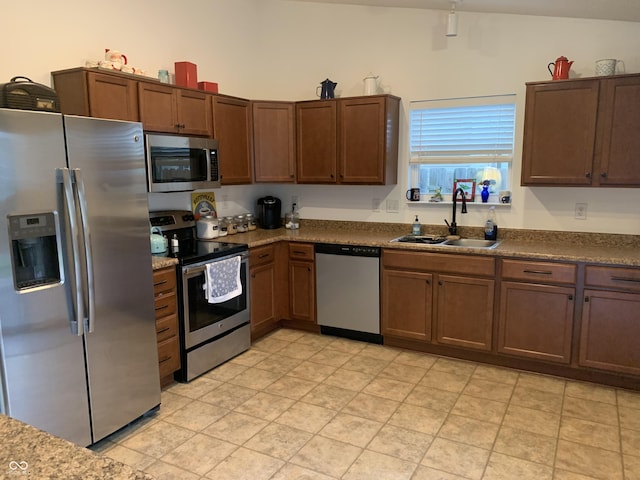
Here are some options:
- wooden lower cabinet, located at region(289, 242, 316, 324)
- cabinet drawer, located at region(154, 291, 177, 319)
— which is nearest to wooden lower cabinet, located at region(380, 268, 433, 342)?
wooden lower cabinet, located at region(289, 242, 316, 324)

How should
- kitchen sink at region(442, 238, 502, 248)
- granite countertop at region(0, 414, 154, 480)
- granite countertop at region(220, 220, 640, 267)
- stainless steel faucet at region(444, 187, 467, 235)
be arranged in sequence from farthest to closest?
stainless steel faucet at region(444, 187, 467, 235), kitchen sink at region(442, 238, 502, 248), granite countertop at region(220, 220, 640, 267), granite countertop at region(0, 414, 154, 480)

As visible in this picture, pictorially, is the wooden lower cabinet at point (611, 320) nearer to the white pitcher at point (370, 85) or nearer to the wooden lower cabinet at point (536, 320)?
the wooden lower cabinet at point (536, 320)

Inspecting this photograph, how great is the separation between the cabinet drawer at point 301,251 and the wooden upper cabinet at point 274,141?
0.69 m

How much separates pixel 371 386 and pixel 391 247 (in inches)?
44.2

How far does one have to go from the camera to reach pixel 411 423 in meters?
2.87

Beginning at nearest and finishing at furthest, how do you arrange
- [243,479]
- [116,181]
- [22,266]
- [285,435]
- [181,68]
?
[22,266], [243,479], [116,181], [285,435], [181,68]

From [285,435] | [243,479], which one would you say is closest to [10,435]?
[243,479]

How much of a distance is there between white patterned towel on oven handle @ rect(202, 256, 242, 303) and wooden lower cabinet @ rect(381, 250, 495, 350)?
120 cm

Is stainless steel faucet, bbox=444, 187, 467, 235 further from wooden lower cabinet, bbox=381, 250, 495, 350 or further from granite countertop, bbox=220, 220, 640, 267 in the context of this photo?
wooden lower cabinet, bbox=381, 250, 495, 350

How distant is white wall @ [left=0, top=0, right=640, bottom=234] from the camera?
326 cm

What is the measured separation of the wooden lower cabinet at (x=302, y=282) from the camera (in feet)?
14.0

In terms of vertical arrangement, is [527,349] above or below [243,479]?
above

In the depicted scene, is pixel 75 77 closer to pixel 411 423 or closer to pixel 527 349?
pixel 411 423

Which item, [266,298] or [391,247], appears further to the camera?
[266,298]
